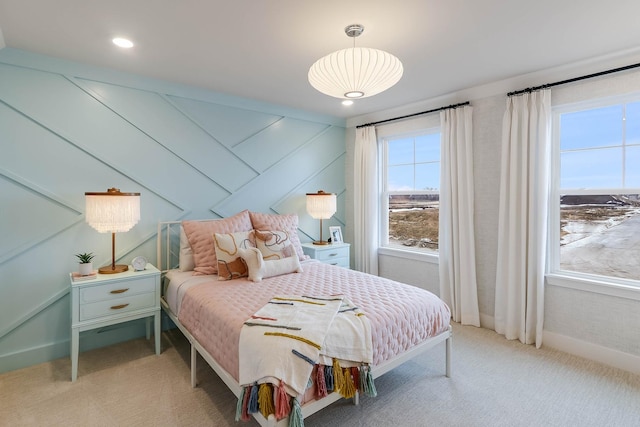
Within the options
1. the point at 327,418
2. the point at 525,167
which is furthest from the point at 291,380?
the point at 525,167

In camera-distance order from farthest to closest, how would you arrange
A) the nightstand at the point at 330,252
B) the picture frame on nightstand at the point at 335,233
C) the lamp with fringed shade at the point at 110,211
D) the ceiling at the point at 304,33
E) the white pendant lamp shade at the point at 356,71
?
the picture frame on nightstand at the point at 335,233 → the nightstand at the point at 330,252 → the lamp with fringed shade at the point at 110,211 → the ceiling at the point at 304,33 → the white pendant lamp shade at the point at 356,71

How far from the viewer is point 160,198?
3.02m

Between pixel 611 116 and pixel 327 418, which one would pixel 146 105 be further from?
pixel 611 116

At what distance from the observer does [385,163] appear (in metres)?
4.28

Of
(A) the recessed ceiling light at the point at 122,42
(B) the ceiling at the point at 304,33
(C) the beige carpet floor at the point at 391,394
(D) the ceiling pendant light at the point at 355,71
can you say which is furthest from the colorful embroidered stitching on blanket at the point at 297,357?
(A) the recessed ceiling light at the point at 122,42

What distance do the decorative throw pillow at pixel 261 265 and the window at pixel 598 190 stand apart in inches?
93.5

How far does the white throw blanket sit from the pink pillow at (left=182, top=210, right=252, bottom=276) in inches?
39.5

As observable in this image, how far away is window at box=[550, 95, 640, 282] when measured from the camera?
252cm

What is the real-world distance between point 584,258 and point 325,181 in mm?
2863

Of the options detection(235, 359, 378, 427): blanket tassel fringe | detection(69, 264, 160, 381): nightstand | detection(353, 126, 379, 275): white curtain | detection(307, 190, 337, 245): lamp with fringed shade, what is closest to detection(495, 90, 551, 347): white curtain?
detection(353, 126, 379, 275): white curtain

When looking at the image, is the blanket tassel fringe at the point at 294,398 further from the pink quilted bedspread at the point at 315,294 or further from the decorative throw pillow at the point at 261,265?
the decorative throw pillow at the point at 261,265

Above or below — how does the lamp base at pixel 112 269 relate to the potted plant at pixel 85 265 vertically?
below

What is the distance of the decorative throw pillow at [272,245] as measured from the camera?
2.78 meters

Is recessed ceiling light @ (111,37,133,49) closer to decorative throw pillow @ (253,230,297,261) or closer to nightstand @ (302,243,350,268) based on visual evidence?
decorative throw pillow @ (253,230,297,261)
